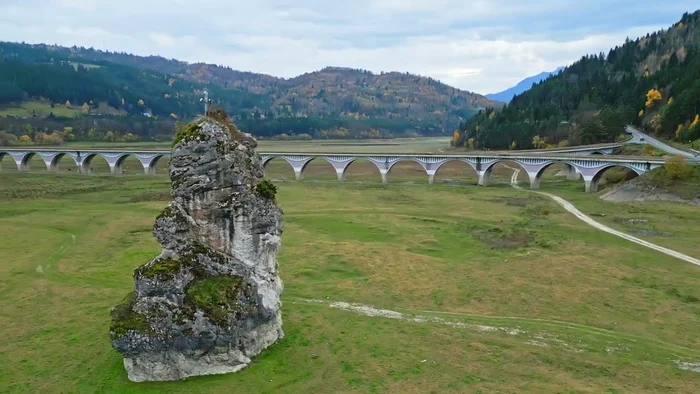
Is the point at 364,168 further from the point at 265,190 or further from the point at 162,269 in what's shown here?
the point at 162,269

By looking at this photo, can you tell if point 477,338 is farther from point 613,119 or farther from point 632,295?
point 613,119

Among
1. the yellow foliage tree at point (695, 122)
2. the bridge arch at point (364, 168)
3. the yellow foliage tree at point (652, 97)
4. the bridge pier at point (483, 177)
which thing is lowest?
the bridge arch at point (364, 168)

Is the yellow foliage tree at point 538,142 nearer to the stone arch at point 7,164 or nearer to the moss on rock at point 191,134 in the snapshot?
the moss on rock at point 191,134

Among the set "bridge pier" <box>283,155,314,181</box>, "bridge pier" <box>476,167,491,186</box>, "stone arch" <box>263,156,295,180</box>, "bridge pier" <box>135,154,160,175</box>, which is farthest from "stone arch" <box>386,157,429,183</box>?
"bridge pier" <box>135,154,160,175</box>

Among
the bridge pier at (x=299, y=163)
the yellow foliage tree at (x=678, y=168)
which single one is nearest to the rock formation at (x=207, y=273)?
the yellow foliage tree at (x=678, y=168)

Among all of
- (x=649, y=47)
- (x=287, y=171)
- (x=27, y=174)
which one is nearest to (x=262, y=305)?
(x=287, y=171)

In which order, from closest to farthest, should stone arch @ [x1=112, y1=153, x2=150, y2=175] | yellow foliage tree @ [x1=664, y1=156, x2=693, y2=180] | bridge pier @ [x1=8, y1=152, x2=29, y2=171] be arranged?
yellow foliage tree @ [x1=664, y1=156, x2=693, y2=180] < stone arch @ [x1=112, y1=153, x2=150, y2=175] < bridge pier @ [x1=8, y1=152, x2=29, y2=171]

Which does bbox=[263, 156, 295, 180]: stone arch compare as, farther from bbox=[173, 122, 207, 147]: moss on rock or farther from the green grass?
bbox=[173, 122, 207, 147]: moss on rock
